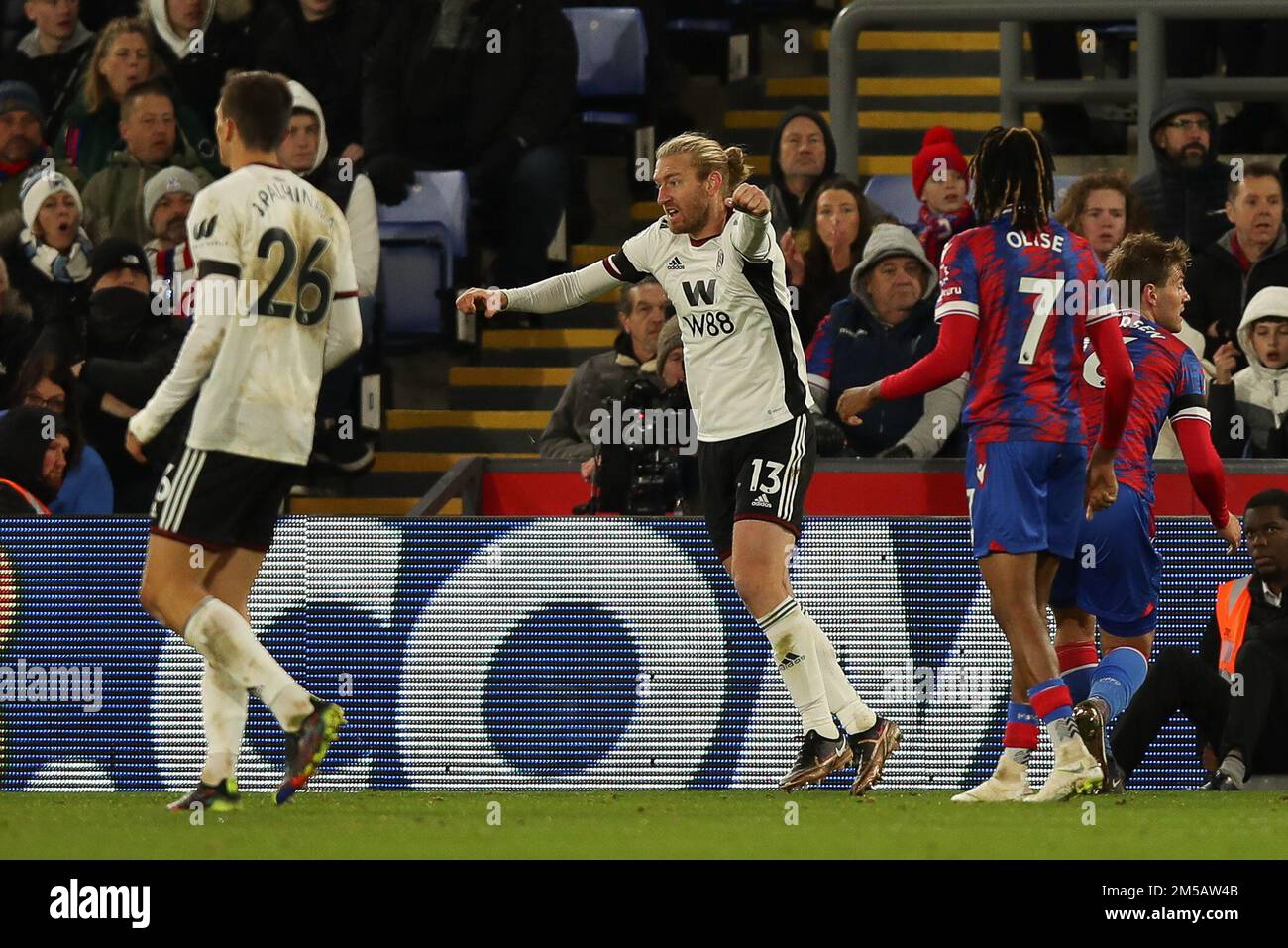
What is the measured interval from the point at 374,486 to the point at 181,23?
2704mm

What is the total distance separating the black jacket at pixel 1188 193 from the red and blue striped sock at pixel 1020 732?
3854 millimetres

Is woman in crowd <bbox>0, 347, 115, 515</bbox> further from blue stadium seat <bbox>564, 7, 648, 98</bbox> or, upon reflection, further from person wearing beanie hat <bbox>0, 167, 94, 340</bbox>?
blue stadium seat <bbox>564, 7, 648, 98</bbox>

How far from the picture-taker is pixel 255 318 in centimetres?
675

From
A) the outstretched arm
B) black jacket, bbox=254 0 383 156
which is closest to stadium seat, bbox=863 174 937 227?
black jacket, bbox=254 0 383 156

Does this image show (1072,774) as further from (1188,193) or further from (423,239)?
(423,239)

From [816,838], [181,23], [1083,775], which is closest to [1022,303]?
[1083,775]

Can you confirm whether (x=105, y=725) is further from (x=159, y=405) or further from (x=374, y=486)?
(x=374, y=486)

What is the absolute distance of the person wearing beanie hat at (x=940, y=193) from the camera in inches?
413

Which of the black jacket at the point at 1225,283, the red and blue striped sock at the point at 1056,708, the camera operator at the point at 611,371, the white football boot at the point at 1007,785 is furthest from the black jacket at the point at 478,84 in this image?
the red and blue striped sock at the point at 1056,708

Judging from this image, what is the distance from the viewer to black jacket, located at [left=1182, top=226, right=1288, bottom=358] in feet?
33.2

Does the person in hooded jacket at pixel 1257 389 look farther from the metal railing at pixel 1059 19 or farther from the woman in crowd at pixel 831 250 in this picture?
the woman in crowd at pixel 831 250

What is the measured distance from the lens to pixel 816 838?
19.9 ft

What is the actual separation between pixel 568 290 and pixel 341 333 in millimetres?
1071

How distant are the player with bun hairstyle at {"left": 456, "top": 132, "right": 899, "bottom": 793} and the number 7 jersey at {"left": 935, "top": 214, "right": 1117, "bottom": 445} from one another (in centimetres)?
57
